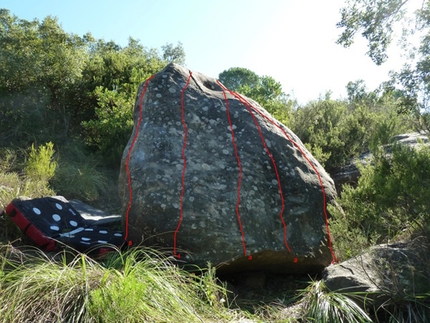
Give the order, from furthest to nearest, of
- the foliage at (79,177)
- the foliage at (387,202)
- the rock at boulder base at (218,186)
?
the foliage at (79,177), the rock at boulder base at (218,186), the foliage at (387,202)

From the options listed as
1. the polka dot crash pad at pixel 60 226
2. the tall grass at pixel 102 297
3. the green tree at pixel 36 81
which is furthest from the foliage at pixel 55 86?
the tall grass at pixel 102 297

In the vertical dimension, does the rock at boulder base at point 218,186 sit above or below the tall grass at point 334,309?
above

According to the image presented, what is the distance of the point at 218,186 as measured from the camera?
173 inches

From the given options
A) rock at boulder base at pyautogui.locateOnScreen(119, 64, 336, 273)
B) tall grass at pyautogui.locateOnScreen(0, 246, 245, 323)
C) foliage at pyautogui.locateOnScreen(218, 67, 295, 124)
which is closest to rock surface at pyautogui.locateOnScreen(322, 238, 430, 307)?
rock at boulder base at pyautogui.locateOnScreen(119, 64, 336, 273)

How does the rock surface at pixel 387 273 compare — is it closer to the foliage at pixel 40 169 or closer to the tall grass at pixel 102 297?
the tall grass at pixel 102 297

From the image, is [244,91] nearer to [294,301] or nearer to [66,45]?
[66,45]

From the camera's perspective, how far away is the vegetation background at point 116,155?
3.33 metres

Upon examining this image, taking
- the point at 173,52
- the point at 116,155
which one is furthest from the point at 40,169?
the point at 173,52

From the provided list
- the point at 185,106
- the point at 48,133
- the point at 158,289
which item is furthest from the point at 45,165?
the point at 158,289

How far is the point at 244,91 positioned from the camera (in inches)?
354

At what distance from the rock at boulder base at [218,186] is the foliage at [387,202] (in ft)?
1.33

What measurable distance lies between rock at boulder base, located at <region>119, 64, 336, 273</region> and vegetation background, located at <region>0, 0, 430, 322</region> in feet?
0.88

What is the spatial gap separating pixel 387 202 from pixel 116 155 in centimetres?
498

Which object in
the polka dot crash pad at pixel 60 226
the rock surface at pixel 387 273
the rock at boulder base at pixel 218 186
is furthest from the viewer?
the polka dot crash pad at pixel 60 226
